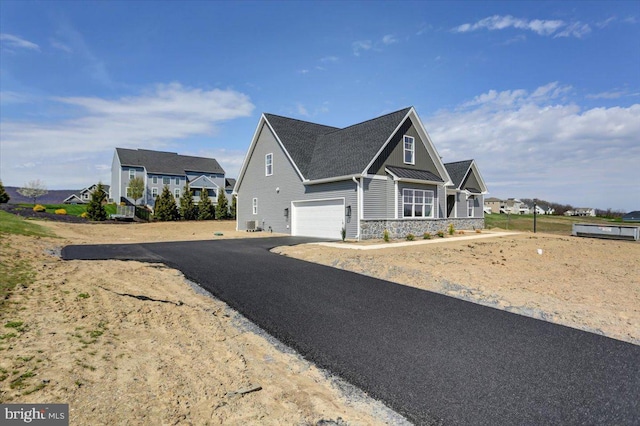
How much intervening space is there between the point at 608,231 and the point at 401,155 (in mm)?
15356

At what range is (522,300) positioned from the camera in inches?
272

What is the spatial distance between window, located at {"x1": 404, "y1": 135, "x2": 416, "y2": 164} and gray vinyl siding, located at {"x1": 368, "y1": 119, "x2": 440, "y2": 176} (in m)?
0.21

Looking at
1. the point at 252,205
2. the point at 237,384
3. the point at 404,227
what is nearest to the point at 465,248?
the point at 404,227

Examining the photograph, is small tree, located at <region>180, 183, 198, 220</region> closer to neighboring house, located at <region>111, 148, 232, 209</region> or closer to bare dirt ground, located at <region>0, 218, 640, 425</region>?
neighboring house, located at <region>111, 148, 232, 209</region>

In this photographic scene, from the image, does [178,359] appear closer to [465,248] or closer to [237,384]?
[237,384]

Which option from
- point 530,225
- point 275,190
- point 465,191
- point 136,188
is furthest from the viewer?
point 136,188

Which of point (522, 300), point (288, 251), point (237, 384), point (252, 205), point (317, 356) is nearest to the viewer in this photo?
point (237, 384)

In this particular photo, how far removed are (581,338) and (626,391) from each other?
164cm

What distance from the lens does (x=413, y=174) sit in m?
20.2

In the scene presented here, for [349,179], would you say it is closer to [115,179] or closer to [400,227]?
[400,227]

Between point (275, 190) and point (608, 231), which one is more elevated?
point (275, 190)

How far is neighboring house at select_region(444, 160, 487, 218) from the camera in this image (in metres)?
28.8

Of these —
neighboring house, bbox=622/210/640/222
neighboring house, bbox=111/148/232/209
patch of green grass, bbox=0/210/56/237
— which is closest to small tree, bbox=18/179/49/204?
neighboring house, bbox=111/148/232/209

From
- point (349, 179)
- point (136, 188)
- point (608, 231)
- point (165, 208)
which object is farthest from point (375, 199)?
point (136, 188)
